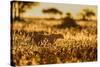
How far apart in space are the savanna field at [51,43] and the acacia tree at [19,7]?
71 mm

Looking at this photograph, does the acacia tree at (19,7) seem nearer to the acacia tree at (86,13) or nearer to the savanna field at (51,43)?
the savanna field at (51,43)

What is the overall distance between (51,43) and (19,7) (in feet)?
1.61

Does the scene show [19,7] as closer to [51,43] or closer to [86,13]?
[51,43]

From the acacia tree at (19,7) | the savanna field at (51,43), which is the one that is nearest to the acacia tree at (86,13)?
the savanna field at (51,43)

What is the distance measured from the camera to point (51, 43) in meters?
2.04

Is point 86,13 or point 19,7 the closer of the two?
point 19,7

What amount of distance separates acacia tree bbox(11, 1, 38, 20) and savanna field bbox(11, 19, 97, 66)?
0.23 ft

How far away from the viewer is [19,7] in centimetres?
196

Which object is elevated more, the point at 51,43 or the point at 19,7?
the point at 19,7

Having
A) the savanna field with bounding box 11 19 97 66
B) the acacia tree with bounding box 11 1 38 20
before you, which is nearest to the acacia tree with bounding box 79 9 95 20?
the savanna field with bounding box 11 19 97 66

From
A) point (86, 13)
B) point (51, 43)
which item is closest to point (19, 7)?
A: point (51, 43)

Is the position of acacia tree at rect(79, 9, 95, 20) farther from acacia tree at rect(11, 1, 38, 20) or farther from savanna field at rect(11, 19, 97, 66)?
acacia tree at rect(11, 1, 38, 20)

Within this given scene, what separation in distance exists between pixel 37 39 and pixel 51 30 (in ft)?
0.58
